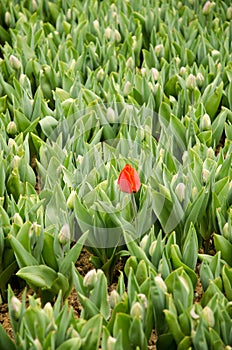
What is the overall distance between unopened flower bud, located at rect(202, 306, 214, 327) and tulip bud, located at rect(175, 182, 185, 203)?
0.62 m

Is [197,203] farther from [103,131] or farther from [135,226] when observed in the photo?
[103,131]

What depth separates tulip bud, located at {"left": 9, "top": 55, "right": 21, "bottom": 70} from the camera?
3562 millimetres

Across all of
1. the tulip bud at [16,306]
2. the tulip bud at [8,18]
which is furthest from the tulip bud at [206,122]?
the tulip bud at [8,18]

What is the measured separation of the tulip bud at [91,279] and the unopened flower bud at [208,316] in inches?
14.5

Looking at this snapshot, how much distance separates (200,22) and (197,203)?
82.8 inches

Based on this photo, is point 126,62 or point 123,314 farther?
point 126,62

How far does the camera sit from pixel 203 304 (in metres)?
2.18

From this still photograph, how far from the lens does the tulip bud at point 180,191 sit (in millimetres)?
2512

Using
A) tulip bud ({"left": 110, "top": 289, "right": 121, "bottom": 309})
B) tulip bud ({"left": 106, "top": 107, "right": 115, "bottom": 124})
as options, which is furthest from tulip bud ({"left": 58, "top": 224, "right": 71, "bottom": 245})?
tulip bud ({"left": 106, "top": 107, "right": 115, "bottom": 124})

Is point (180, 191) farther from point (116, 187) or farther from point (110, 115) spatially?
point (110, 115)

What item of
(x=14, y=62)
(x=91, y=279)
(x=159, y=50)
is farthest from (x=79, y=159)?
(x=159, y=50)

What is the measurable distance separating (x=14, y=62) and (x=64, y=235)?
58.4 inches

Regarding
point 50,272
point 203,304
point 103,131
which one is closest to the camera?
point 203,304

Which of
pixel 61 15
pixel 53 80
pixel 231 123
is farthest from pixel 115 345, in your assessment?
pixel 61 15
